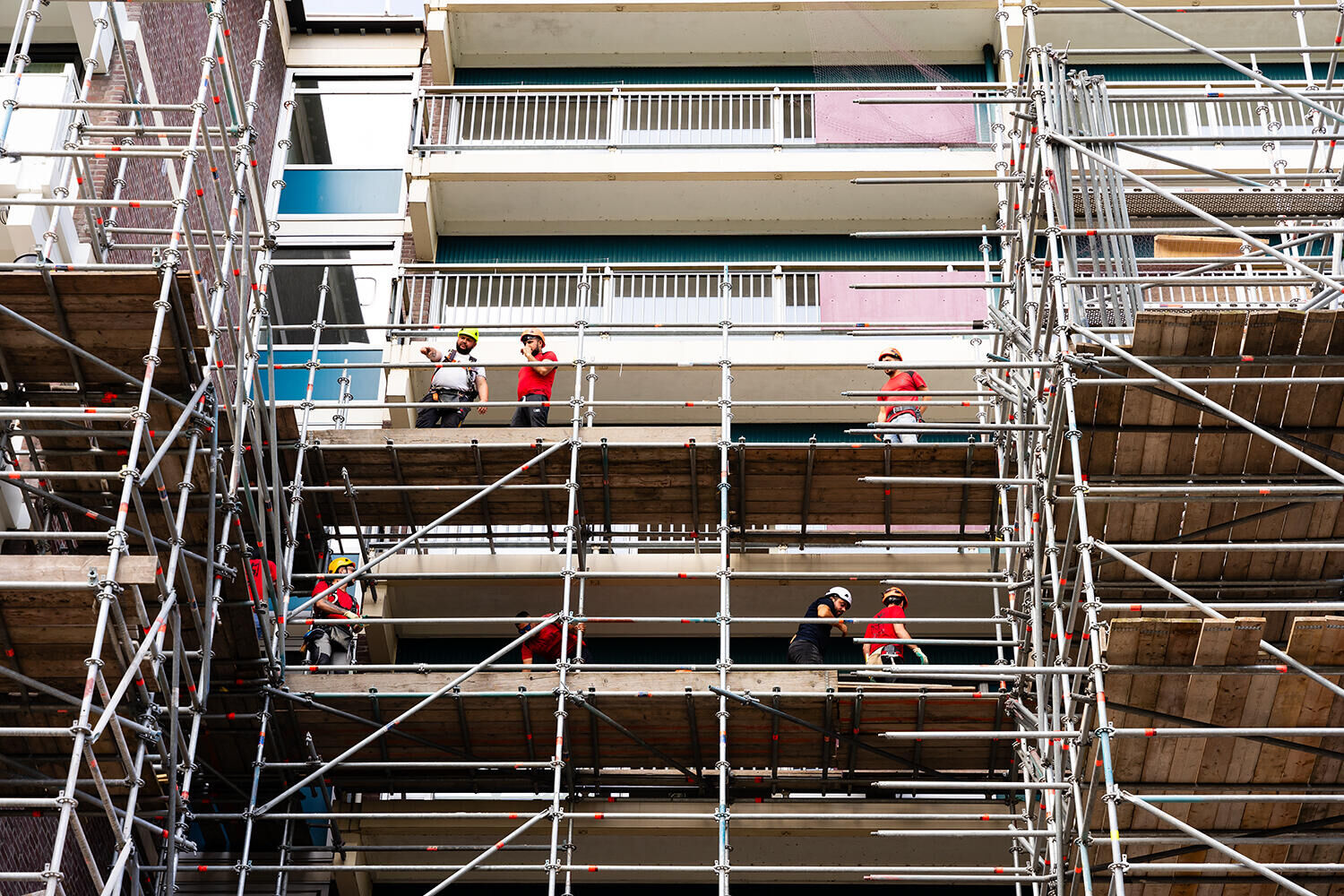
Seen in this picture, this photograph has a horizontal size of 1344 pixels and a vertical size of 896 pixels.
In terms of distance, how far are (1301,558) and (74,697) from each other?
8998mm

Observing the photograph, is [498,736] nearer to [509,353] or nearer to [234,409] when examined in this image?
[234,409]

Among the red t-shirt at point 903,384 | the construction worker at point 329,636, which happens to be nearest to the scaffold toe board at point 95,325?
the construction worker at point 329,636

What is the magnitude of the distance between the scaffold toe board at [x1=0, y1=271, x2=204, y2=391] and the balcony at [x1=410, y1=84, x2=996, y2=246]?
8.21 metres

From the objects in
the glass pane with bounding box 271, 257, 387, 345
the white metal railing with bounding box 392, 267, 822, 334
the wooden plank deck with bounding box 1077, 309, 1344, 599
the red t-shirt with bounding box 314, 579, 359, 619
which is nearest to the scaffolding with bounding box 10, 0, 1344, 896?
the wooden plank deck with bounding box 1077, 309, 1344, 599

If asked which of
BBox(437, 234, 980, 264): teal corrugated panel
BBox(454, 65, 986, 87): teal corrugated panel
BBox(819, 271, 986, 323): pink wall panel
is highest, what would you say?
BBox(454, 65, 986, 87): teal corrugated panel

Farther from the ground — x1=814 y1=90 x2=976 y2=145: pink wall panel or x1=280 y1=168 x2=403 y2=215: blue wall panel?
x1=814 y1=90 x2=976 y2=145: pink wall panel

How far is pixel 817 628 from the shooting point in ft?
46.0

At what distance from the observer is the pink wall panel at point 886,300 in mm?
18469

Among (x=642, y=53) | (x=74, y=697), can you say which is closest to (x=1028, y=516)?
(x=74, y=697)

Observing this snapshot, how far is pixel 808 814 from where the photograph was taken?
1395 centimetres

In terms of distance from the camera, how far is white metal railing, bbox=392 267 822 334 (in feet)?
62.1

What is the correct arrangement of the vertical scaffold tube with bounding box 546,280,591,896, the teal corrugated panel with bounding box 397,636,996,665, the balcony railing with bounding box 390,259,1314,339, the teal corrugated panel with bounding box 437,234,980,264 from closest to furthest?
1. the vertical scaffold tube with bounding box 546,280,591,896
2. the teal corrugated panel with bounding box 397,636,996,665
3. the balcony railing with bounding box 390,259,1314,339
4. the teal corrugated panel with bounding box 437,234,980,264

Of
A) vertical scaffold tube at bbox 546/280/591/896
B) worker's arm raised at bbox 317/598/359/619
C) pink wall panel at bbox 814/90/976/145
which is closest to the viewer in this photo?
vertical scaffold tube at bbox 546/280/591/896

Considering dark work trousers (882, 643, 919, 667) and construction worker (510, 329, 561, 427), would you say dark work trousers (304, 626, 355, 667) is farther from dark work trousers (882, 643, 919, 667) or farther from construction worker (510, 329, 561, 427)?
dark work trousers (882, 643, 919, 667)
